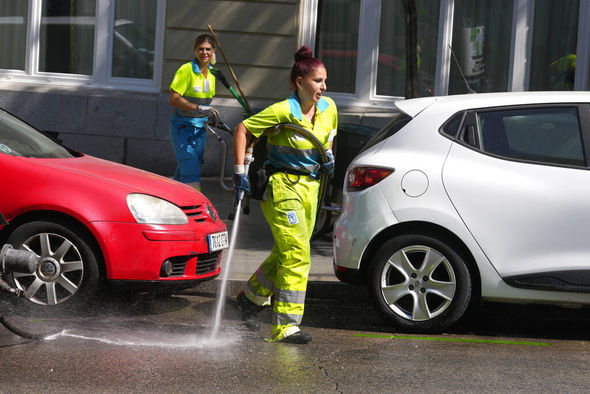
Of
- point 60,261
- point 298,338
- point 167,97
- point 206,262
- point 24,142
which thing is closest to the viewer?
point 298,338

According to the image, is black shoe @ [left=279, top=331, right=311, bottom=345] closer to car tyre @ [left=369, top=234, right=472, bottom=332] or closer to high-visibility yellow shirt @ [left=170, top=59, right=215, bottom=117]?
car tyre @ [left=369, top=234, right=472, bottom=332]

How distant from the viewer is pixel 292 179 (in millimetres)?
5910

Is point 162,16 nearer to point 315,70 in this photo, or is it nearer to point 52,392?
point 315,70

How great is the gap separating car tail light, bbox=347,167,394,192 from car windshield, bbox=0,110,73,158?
213cm

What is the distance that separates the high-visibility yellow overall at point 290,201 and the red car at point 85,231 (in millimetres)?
776

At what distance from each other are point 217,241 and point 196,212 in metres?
0.25

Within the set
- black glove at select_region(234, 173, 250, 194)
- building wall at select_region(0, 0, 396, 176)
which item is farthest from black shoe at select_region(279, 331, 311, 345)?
building wall at select_region(0, 0, 396, 176)

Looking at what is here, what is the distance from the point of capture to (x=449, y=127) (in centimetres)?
626

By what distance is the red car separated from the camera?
621 centimetres

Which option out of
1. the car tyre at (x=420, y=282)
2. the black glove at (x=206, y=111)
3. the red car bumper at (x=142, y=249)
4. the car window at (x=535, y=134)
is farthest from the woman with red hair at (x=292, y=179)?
the black glove at (x=206, y=111)

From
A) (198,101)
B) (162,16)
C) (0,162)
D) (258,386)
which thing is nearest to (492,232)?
(258,386)

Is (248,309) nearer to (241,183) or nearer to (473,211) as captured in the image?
(241,183)

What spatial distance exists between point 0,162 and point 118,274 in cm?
107

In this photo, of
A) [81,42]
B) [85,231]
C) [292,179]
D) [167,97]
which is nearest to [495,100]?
[292,179]
